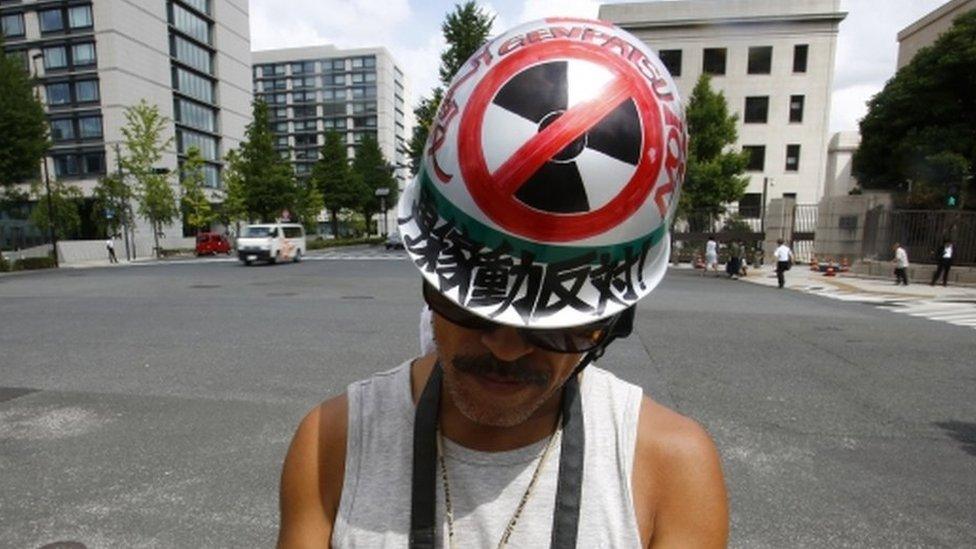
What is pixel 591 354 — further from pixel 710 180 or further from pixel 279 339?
pixel 710 180

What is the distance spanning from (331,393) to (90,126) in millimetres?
51366

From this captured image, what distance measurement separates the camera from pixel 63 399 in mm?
5367

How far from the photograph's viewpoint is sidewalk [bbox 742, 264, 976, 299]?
15.3 metres

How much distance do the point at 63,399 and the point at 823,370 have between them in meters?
8.51

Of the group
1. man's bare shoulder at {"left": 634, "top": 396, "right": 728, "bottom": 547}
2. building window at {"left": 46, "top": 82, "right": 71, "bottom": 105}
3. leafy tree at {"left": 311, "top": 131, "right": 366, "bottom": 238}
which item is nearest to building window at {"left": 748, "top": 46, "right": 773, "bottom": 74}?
leafy tree at {"left": 311, "top": 131, "right": 366, "bottom": 238}

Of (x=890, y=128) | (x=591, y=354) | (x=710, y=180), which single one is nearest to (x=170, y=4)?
(x=710, y=180)

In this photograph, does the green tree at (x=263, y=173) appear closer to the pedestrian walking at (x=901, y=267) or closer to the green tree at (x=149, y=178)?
the green tree at (x=149, y=178)

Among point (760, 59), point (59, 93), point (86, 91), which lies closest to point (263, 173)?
point (86, 91)

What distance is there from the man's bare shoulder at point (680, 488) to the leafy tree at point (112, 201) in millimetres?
42968

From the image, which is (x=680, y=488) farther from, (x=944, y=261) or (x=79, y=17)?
(x=79, y=17)

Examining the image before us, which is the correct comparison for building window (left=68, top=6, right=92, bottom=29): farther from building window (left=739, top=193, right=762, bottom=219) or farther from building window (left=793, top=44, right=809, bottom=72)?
building window (left=793, top=44, right=809, bottom=72)

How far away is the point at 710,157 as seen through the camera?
100 feet

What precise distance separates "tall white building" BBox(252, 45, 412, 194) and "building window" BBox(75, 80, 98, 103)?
195 ft

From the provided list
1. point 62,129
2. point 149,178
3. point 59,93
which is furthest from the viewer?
point 62,129
